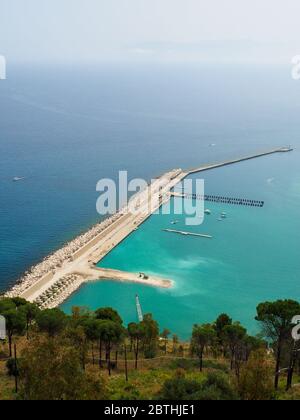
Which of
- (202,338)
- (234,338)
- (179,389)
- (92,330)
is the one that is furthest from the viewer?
(234,338)

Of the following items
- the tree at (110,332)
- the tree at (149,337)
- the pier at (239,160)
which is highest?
the pier at (239,160)

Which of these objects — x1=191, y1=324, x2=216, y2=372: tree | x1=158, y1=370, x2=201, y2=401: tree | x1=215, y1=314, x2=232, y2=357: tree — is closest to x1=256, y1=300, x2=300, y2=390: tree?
x1=191, y1=324, x2=216, y2=372: tree

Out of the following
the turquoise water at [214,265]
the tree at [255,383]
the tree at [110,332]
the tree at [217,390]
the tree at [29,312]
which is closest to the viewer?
the tree at [217,390]

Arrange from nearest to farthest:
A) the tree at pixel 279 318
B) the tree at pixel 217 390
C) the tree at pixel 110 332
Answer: the tree at pixel 217 390 → the tree at pixel 279 318 → the tree at pixel 110 332

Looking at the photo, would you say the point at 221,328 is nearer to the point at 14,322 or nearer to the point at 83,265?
the point at 14,322

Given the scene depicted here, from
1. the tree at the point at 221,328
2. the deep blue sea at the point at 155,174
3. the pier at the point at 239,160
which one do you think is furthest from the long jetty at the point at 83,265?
the pier at the point at 239,160

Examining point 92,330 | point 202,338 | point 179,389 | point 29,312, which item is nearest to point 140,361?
point 92,330

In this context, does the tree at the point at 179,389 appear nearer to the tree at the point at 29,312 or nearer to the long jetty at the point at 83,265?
the tree at the point at 29,312
